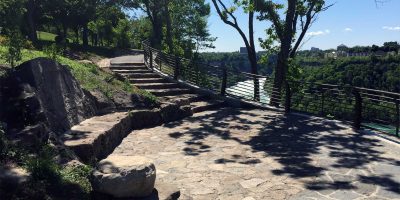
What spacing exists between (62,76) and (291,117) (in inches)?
298

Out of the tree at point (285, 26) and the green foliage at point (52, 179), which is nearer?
the green foliage at point (52, 179)

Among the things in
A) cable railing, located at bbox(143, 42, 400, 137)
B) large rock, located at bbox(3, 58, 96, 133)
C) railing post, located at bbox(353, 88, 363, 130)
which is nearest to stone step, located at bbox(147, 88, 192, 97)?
cable railing, located at bbox(143, 42, 400, 137)

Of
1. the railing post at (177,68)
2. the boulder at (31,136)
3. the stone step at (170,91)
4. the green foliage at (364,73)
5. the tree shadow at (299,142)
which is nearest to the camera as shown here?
the boulder at (31,136)

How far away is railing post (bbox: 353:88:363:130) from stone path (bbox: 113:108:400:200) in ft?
1.11

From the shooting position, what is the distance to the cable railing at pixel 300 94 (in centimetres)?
1026

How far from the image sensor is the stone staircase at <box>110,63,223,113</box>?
1460cm

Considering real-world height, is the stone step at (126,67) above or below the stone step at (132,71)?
above

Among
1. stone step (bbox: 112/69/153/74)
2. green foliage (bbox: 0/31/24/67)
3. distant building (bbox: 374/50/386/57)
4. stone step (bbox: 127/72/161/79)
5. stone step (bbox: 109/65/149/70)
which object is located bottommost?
stone step (bbox: 127/72/161/79)

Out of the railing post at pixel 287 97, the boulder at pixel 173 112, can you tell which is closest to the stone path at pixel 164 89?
the boulder at pixel 173 112

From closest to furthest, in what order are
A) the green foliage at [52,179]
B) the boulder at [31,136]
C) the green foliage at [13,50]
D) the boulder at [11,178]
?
the boulder at [11,178], the green foliage at [52,179], the boulder at [31,136], the green foliage at [13,50]

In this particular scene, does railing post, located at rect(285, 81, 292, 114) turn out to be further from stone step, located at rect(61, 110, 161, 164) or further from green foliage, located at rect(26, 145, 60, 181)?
green foliage, located at rect(26, 145, 60, 181)

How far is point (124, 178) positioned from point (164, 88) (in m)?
11.5

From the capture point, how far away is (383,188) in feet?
20.6

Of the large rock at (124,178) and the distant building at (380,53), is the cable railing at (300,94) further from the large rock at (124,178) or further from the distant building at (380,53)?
the distant building at (380,53)
